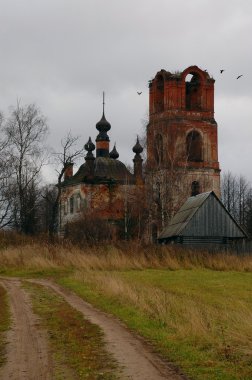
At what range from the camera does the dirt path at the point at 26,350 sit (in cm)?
665

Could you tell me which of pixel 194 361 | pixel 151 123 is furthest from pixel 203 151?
pixel 194 361

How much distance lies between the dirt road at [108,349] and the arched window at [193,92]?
146 feet

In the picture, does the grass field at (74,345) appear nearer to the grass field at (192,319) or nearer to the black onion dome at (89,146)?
the grass field at (192,319)

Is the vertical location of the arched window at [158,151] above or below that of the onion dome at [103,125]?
below

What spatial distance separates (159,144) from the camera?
43.8m

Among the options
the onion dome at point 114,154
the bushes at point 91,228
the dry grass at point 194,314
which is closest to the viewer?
the dry grass at point 194,314

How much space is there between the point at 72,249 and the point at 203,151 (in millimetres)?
28547

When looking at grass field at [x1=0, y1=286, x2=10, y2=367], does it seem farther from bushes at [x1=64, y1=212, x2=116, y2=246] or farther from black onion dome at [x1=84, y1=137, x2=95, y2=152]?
black onion dome at [x1=84, y1=137, x2=95, y2=152]

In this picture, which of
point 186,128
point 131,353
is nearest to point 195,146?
point 186,128

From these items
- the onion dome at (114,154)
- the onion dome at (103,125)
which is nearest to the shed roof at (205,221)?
the onion dome at (114,154)

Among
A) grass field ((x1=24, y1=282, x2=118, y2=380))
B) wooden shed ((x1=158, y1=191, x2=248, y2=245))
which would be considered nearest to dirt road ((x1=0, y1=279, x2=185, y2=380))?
Answer: grass field ((x1=24, y1=282, x2=118, y2=380))

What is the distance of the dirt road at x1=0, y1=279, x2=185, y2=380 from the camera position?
6613 millimetres

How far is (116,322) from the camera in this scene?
1052cm

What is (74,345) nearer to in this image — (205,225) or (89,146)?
(205,225)
